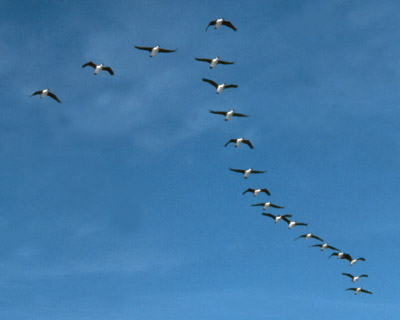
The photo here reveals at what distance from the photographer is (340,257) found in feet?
543

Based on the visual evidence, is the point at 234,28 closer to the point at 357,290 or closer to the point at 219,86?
the point at 219,86

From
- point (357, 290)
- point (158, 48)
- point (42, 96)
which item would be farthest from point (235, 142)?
point (357, 290)

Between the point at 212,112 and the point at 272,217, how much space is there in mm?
42188

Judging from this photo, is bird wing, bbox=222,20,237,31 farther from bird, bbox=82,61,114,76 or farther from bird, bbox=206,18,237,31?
bird, bbox=82,61,114,76

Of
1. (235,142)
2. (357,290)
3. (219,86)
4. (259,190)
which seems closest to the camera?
(219,86)

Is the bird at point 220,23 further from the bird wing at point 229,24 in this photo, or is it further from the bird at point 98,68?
the bird at point 98,68

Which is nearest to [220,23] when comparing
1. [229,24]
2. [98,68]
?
[229,24]

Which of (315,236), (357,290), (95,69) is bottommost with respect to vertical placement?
(357,290)

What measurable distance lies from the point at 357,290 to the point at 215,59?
3445 inches

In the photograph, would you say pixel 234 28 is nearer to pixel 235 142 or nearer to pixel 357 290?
pixel 235 142

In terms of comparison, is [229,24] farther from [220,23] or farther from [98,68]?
[98,68]

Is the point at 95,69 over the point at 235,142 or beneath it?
over

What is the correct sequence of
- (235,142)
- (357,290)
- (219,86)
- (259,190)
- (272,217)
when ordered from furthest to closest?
(357,290), (272,217), (259,190), (235,142), (219,86)

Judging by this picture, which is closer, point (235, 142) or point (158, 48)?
point (158, 48)
